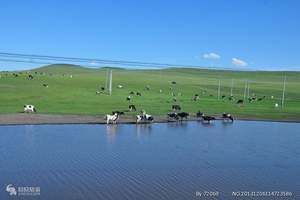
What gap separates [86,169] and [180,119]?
3150 cm

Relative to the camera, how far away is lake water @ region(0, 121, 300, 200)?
20234 mm

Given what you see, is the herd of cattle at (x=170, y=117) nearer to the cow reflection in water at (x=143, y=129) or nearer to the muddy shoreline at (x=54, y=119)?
the muddy shoreline at (x=54, y=119)

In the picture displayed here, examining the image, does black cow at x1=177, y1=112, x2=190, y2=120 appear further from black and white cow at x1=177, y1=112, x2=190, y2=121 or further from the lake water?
the lake water

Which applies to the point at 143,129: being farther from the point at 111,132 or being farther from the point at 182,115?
the point at 182,115

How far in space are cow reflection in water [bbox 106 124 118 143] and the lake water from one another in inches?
5.8

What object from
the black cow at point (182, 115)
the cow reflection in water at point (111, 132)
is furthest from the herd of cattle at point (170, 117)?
the cow reflection in water at point (111, 132)

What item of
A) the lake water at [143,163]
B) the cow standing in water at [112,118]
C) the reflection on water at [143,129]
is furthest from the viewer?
the cow standing in water at [112,118]

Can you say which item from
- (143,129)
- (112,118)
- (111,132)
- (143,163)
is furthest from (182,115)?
(143,163)

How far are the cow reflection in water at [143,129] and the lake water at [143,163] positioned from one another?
3.7 inches

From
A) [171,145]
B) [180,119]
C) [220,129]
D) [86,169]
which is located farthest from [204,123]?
[86,169]

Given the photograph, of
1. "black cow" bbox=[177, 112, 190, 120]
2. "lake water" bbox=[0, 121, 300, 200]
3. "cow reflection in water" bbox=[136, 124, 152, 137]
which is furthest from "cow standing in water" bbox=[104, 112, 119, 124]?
"black cow" bbox=[177, 112, 190, 120]

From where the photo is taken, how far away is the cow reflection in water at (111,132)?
35.7m

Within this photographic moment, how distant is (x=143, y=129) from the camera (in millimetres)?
44062

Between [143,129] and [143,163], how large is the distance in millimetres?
18168
